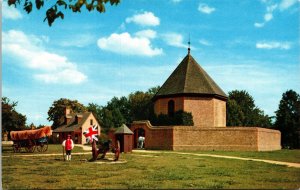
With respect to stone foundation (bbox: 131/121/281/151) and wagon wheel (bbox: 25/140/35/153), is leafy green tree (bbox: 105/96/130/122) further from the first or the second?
wagon wheel (bbox: 25/140/35/153)

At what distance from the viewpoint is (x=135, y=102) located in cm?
7338

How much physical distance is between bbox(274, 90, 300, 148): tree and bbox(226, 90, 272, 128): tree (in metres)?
7.27

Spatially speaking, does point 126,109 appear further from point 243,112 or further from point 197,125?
point 197,125

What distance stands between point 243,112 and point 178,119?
34.6m

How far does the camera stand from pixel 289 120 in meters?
49.5

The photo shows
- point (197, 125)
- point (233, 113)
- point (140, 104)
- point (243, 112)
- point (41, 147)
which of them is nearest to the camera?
point (41, 147)

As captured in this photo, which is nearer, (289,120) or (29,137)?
(29,137)

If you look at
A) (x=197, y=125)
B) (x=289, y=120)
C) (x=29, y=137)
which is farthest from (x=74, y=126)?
(x=29, y=137)

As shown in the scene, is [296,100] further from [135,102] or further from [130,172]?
[130,172]

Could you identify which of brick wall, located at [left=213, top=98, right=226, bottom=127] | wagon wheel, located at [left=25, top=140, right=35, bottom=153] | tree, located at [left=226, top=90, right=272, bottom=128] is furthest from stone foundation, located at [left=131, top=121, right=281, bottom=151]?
tree, located at [left=226, top=90, right=272, bottom=128]

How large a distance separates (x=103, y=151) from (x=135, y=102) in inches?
2156

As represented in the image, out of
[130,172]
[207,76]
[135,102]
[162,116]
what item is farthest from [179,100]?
[135,102]

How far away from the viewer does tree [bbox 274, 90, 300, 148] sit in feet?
159

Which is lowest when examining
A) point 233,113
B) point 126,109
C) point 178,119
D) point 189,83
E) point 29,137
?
point 29,137
